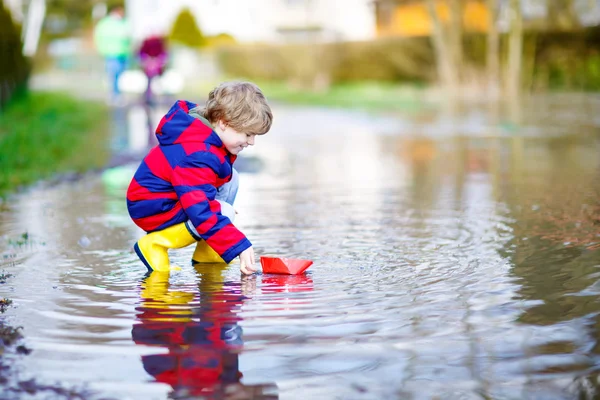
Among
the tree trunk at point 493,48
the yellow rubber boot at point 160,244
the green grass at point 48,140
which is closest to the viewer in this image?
the yellow rubber boot at point 160,244

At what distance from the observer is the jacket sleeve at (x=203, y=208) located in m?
4.73

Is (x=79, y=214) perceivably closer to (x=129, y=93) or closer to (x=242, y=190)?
(x=242, y=190)

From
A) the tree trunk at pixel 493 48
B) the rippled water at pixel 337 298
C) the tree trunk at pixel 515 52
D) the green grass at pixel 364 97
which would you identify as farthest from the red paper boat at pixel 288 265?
the tree trunk at pixel 493 48

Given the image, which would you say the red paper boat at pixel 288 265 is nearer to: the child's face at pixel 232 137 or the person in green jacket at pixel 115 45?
the child's face at pixel 232 137

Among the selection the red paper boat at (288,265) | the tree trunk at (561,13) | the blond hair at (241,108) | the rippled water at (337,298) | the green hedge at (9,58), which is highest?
the tree trunk at (561,13)

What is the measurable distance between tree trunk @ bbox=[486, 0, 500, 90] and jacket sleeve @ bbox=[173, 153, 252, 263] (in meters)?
21.0

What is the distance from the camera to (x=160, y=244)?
16.3 ft

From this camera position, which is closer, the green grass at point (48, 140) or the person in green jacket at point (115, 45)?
the green grass at point (48, 140)

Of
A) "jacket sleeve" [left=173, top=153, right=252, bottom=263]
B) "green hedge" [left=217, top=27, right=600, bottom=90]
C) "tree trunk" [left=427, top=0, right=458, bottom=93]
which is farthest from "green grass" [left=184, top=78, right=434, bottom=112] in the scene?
"jacket sleeve" [left=173, top=153, right=252, bottom=263]

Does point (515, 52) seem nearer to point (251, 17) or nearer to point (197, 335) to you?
point (197, 335)

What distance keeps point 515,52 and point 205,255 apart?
799 inches

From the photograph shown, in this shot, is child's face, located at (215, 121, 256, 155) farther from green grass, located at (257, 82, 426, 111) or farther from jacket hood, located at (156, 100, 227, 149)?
green grass, located at (257, 82, 426, 111)

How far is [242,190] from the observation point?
8281mm

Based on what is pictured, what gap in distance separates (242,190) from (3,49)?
11094 mm
